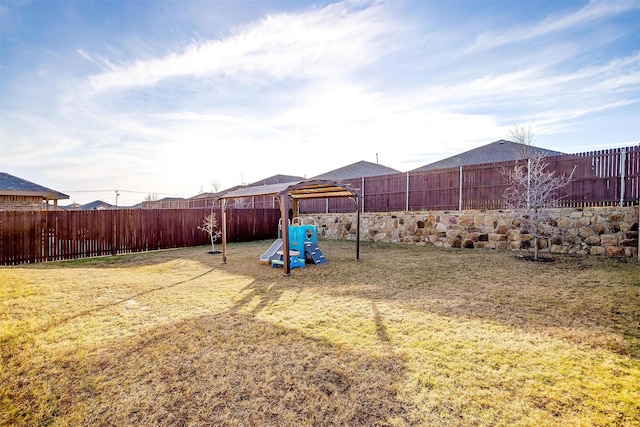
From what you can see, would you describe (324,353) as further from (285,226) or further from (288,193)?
(288,193)

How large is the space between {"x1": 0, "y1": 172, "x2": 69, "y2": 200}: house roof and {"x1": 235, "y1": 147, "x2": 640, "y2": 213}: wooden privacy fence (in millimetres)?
13057

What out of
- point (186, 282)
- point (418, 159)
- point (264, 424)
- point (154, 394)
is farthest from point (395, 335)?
point (418, 159)

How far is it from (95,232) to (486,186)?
43.7ft

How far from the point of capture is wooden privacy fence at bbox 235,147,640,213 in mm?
7403

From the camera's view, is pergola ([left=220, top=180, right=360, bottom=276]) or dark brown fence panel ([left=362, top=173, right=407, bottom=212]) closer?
pergola ([left=220, top=180, right=360, bottom=276])

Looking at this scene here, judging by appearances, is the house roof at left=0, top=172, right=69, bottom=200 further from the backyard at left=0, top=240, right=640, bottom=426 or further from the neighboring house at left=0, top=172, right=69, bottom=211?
the backyard at left=0, top=240, right=640, bottom=426

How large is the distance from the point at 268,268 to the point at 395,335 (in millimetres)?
4767

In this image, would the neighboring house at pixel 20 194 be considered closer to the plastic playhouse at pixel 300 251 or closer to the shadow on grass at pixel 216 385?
the plastic playhouse at pixel 300 251

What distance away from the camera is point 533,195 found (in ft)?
25.1

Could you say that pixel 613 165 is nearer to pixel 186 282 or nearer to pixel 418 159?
pixel 186 282

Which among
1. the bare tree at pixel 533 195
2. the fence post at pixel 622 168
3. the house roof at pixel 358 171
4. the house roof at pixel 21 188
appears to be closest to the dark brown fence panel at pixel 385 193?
the bare tree at pixel 533 195

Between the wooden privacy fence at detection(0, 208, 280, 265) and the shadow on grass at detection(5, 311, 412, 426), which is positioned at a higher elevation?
the wooden privacy fence at detection(0, 208, 280, 265)

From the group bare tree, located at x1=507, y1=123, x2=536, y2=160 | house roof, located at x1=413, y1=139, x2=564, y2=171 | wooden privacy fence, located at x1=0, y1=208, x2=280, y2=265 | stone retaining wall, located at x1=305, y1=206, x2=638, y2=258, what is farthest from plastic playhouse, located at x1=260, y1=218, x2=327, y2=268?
house roof, located at x1=413, y1=139, x2=564, y2=171

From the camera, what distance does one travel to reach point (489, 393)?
6.86ft
